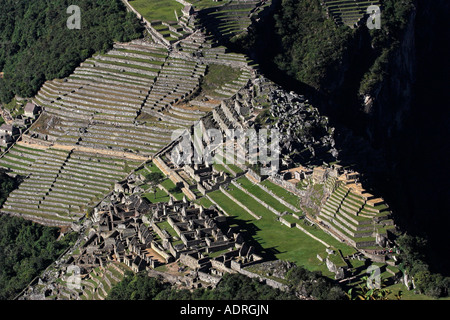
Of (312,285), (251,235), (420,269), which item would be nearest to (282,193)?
(251,235)

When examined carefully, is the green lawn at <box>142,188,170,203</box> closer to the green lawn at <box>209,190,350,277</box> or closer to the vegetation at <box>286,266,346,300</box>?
the green lawn at <box>209,190,350,277</box>

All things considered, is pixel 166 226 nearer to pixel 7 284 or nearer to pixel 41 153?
pixel 7 284

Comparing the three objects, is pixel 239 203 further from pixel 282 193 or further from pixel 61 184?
pixel 61 184

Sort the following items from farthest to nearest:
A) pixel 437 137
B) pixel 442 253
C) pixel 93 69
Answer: pixel 437 137
pixel 93 69
pixel 442 253

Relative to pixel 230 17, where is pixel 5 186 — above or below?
below

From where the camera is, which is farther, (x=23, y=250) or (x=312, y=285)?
(x=23, y=250)

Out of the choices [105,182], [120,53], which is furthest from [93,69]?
[105,182]
